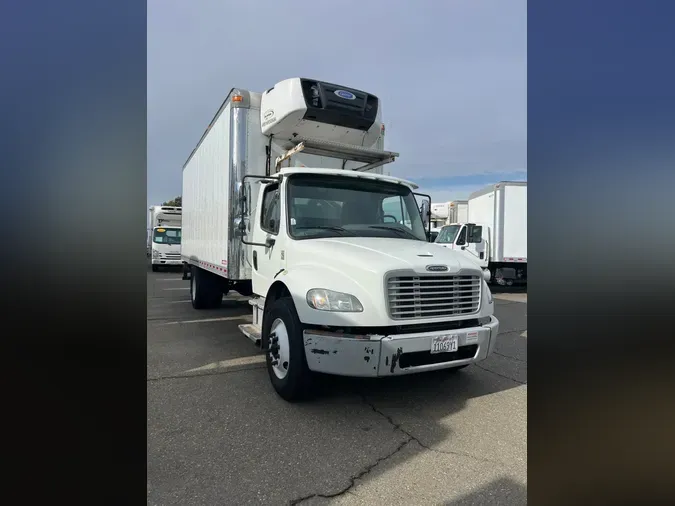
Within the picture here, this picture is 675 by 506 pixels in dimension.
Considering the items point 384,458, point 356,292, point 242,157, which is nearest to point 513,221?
point 242,157

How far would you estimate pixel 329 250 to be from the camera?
13.2 feet

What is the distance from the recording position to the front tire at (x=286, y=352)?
3811 millimetres

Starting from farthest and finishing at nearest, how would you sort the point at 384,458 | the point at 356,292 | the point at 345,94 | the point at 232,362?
the point at 345,94
the point at 232,362
the point at 356,292
the point at 384,458

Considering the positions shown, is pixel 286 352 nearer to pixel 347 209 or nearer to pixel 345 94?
pixel 347 209

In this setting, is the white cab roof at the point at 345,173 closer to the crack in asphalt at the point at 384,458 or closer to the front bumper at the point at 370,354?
the front bumper at the point at 370,354

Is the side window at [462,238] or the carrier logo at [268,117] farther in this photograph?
the side window at [462,238]

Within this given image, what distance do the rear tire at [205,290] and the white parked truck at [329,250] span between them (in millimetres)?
1935

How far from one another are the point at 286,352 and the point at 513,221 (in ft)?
42.4

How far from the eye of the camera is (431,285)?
12.6 ft

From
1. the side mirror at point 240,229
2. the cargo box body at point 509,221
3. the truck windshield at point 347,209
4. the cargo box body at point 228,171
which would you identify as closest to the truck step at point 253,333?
the cargo box body at point 228,171
